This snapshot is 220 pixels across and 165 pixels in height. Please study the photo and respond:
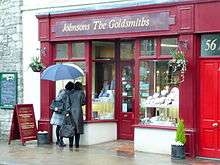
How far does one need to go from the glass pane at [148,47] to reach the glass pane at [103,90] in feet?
6.54

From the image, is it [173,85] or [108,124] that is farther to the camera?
[108,124]

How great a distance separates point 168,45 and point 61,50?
377 centimetres

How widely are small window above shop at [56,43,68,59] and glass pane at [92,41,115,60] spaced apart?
2.96 ft

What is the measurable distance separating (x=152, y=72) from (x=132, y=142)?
2391 millimetres

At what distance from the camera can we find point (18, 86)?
57.9ft

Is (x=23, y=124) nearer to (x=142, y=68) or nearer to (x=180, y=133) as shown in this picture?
(x=142, y=68)

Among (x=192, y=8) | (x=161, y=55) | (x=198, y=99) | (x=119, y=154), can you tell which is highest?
(x=192, y=8)

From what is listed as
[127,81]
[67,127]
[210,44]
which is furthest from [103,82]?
[210,44]

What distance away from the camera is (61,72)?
1537 centimetres

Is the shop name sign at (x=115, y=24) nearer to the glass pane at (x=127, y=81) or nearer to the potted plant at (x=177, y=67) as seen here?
the potted plant at (x=177, y=67)

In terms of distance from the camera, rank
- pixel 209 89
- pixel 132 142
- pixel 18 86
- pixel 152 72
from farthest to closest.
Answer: pixel 18 86 < pixel 132 142 < pixel 152 72 < pixel 209 89

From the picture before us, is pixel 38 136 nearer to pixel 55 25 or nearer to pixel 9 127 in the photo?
pixel 9 127

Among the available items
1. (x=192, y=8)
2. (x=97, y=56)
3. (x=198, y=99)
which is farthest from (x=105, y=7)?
(x=198, y=99)

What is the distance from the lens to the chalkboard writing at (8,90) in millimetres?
17750
